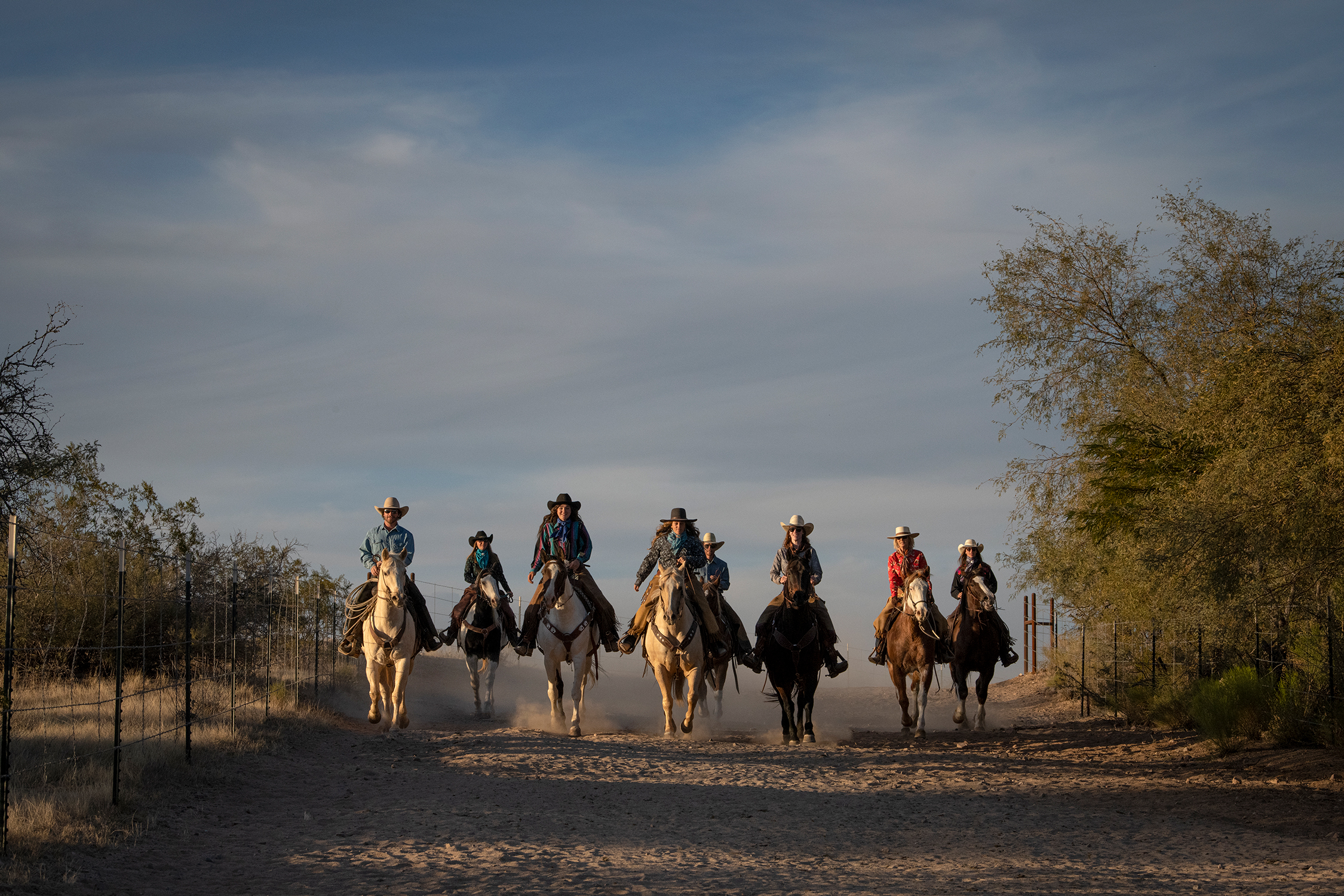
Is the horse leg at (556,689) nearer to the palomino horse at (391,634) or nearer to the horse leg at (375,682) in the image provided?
the palomino horse at (391,634)

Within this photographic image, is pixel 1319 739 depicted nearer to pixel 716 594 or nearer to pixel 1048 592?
pixel 716 594

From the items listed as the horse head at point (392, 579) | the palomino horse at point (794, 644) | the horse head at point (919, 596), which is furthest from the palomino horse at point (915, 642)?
the horse head at point (392, 579)

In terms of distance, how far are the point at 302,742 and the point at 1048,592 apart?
20.0 metres

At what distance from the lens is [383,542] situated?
1659 cm

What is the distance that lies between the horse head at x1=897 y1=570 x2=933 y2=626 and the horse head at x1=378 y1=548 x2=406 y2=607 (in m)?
7.47

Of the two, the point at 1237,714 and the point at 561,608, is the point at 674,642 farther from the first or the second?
the point at 1237,714

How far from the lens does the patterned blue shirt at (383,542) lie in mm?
16344

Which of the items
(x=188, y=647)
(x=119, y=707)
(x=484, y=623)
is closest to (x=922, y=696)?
(x=484, y=623)

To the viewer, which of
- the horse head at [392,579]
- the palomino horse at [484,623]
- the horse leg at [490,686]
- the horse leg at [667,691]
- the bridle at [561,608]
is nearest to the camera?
the horse head at [392,579]

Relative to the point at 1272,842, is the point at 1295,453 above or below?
above

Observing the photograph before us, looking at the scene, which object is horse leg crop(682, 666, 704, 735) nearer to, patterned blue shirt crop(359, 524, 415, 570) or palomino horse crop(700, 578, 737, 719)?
palomino horse crop(700, 578, 737, 719)

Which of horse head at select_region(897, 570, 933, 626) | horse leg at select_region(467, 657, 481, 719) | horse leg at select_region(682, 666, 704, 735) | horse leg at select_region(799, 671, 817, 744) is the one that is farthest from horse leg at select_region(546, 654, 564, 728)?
horse head at select_region(897, 570, 933, 626)

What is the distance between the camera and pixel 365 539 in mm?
16734

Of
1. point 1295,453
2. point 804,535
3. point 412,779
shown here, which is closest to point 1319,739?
point 1295,453
